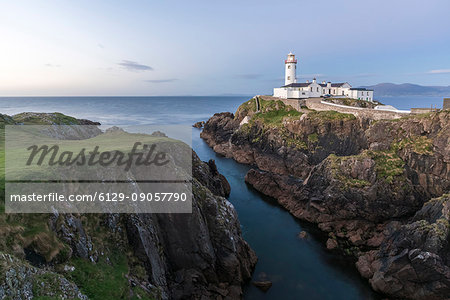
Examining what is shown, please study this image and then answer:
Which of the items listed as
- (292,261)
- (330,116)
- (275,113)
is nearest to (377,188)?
(292,261)

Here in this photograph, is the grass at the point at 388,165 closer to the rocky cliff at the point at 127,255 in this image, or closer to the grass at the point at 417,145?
the grass at the point at 417,145

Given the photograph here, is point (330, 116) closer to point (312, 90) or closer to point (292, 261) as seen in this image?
point (312, 90)

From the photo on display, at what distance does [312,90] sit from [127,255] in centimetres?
8269

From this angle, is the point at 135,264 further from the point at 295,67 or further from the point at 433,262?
the point at 295,67

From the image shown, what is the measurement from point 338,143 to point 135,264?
5114cm

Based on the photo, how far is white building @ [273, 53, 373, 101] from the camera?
284ft

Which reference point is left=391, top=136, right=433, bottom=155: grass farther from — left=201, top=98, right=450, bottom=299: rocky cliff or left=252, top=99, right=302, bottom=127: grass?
left=252, top=99, right=302, bottom=127: grass

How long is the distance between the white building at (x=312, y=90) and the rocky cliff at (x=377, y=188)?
22.3 metres

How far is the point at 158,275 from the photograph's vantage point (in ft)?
73.4

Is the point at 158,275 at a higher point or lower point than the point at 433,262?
higher

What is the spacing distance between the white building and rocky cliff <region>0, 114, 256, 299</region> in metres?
67.8

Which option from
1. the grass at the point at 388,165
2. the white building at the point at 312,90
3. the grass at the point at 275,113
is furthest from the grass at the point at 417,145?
the white building at the point at 312,90

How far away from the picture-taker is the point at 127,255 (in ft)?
67.7

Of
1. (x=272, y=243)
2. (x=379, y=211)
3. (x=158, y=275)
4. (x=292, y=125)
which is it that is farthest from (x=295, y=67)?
(x=158, y=275)
